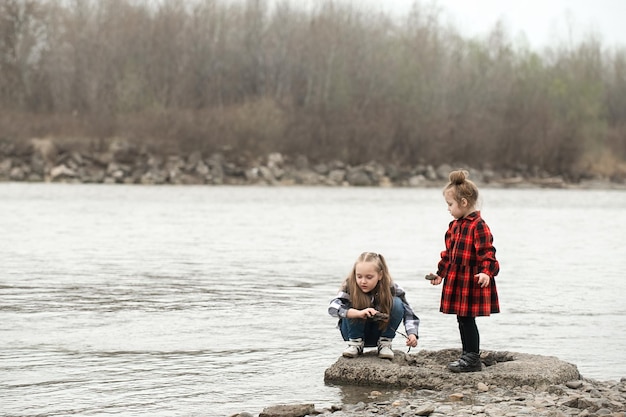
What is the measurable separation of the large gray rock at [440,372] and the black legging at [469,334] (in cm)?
20

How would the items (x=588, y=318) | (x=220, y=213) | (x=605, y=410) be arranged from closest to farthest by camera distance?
(x=605, y=410)
(x=588, y=318)
(x=220, y=213)

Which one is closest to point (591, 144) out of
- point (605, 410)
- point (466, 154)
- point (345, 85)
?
point (466, 154)

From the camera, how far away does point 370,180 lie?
6950cm

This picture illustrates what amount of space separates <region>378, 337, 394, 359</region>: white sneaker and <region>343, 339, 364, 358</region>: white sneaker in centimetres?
15

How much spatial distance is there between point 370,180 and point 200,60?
61.0 ft

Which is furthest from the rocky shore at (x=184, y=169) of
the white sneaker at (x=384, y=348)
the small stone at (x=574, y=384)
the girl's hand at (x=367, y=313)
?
the small stone at (x=574, y=384)

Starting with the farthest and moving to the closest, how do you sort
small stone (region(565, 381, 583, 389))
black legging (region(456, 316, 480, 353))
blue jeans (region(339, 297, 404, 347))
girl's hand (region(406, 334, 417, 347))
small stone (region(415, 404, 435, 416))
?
blue jeans (region(339, 297, 404, 347)) → black legging (region(456, 316, 480, 353)) → girl's hand (region(406, 334, 417, 347)) → small stone (region(565, 381, 583, 389)) → small stone (region(415, 404, 435, 416))

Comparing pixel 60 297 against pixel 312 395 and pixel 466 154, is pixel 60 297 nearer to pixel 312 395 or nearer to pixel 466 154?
pixel 312 395

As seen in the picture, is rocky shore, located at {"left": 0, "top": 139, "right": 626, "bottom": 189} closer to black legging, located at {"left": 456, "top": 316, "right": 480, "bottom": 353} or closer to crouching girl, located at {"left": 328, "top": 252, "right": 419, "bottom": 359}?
crouching girl, located at {"left": 328, "top": 252, "right": 419, "bottom": 359}

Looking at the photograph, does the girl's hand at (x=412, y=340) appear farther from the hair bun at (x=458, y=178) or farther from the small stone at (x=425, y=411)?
the hair bun at (x=458, y=178)

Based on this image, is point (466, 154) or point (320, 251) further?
point (466, 154)

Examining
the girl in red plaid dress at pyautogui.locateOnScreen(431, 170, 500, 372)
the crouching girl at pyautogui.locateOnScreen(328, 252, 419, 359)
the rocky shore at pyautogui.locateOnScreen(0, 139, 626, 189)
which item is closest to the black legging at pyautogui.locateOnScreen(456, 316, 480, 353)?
the girl in red plaid dress at pyautogui.locateOnScreen(431, 170, 500, 372)

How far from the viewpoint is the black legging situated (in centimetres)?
787

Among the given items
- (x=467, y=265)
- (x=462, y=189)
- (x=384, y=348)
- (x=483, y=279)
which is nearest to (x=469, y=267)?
(x=467, y=265)
